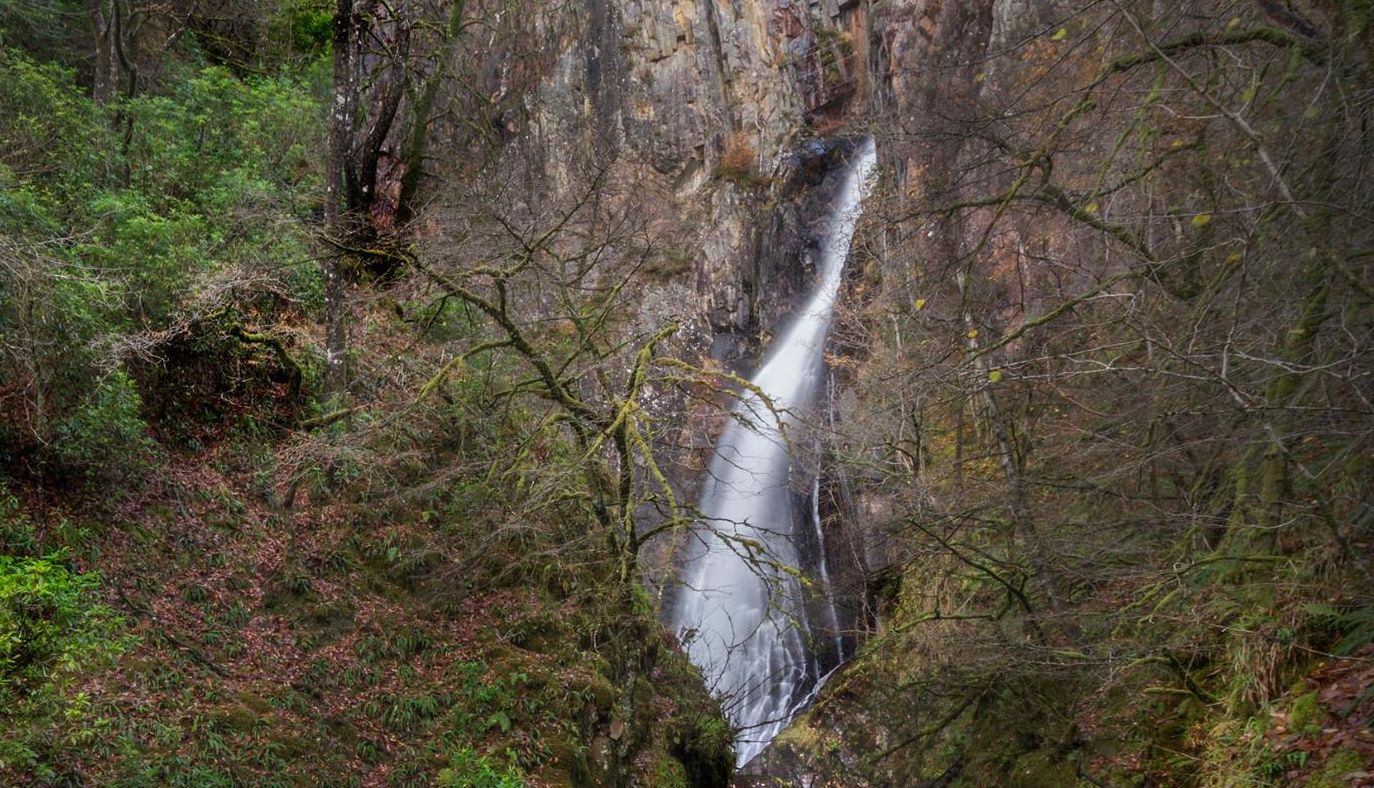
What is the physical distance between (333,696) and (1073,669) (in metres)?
5.93

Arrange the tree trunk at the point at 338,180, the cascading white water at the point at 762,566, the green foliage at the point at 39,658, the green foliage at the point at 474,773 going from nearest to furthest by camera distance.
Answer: the green foliage at the point at 39,658 → the green foliage at the point at 474,773 → the tree trunk at the point at 338,180 → the cascading white water at the point at 762,566

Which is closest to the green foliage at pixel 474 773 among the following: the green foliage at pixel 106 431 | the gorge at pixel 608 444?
the gorge at pixel 608 444

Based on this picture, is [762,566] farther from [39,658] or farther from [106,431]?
[39,658]

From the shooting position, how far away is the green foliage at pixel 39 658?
4.17 metres

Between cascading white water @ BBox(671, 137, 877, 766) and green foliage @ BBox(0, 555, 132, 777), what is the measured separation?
6306mm

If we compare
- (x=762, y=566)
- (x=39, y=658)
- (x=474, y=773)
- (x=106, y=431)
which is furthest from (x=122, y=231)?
(x=762, y=566)

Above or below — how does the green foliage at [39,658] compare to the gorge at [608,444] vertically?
below

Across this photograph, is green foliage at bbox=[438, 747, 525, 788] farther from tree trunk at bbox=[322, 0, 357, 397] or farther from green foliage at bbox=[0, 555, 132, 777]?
tree trunk at bbox=[322, 0, 357, 397]

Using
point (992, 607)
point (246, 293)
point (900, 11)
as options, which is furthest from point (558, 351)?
point (900, 11)

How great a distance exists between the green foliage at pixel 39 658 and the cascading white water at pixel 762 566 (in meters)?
6.31

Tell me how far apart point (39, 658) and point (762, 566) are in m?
13.7

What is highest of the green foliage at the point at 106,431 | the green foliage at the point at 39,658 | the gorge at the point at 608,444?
the gorge at the point at 608,444

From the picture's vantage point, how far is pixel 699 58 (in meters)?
25.7

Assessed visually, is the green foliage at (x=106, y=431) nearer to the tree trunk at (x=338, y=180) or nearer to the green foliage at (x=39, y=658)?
the tree trunk at (x=338, y=180)
